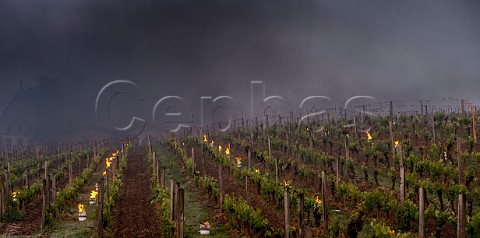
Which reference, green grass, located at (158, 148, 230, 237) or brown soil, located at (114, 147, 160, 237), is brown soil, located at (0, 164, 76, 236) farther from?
green grass, located at (158, 148, 230, 237)

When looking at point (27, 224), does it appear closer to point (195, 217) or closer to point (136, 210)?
point (136, 210)

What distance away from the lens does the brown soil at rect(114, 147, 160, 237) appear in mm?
17281

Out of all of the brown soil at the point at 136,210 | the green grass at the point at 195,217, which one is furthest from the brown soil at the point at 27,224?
the green grass at the point at 195,217

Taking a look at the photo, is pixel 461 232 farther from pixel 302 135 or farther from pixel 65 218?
pixel 302 135

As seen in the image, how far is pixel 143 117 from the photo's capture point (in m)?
138

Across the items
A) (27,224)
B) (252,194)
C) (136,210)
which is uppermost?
(252,194)

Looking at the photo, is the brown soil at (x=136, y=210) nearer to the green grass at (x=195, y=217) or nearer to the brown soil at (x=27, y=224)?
the green grass at (x=195, y=217)

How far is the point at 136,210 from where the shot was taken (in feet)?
71.3

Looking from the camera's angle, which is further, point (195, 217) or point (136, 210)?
point (136, 210)

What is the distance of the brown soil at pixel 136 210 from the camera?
56.7ft

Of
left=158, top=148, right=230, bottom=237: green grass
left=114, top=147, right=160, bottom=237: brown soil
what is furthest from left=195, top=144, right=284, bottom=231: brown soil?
left=114, top=147, right=160, bottom=237: brown soil

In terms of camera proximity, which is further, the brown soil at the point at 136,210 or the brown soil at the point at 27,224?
the brown soil at the point at 27,224

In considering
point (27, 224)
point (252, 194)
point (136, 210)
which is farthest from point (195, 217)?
point (27, 224)

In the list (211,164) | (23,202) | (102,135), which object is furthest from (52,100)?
(23,202)
